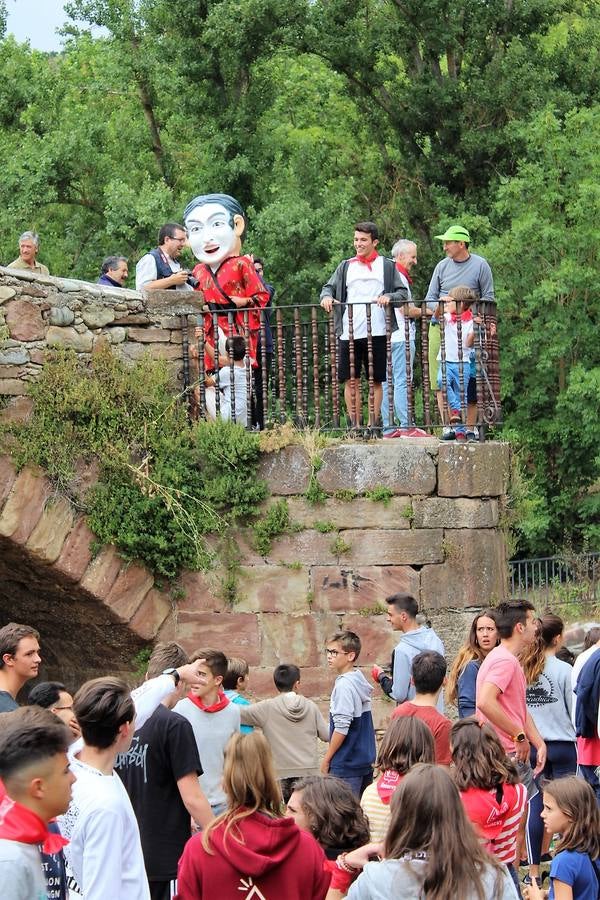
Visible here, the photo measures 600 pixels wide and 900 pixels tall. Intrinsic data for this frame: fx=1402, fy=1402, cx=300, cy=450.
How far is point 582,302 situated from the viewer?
1997 cm

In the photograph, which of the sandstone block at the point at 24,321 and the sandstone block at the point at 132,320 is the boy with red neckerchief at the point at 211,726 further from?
the sandstone block at the point at 132,320

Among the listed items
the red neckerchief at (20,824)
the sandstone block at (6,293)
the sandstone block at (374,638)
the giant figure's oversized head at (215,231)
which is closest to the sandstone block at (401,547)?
the sandstone block at (374,638)

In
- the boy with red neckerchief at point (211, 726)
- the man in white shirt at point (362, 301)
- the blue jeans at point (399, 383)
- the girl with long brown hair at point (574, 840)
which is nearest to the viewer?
the girl with long brown hair at point (574, 840)

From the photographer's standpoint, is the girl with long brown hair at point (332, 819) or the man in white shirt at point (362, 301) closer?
the girl with long brown hair at point (332, 819)

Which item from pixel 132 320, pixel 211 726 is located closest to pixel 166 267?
pixel 132 320

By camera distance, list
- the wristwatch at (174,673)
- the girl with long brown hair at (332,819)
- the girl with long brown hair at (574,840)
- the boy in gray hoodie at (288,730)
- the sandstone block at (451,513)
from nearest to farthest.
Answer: the girl with long brown hair at (332,819) < the girl with long brown hair at (574,840) < the wristwatch at (174,673) < the boy in gray hoodie at (288,730) < the sandstone block at (451,513)

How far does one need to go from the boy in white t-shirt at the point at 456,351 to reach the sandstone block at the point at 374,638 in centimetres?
133

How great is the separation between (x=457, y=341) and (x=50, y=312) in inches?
105

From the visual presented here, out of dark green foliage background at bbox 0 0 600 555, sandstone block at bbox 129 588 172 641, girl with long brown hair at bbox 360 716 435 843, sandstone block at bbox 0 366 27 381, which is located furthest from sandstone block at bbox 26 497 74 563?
dark green foliage background at bbox 0 0 600 555

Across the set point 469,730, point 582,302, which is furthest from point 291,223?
point 469,730

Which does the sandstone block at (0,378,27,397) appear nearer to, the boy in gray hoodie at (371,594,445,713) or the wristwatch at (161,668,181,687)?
the boy in gray hoodie at (371,594,445,713)

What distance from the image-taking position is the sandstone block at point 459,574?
29.6 ft

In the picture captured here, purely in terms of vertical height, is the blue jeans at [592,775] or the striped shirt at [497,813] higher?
the striped shirt at [497,813]

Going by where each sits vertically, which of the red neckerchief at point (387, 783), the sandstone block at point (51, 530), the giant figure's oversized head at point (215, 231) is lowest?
the red neckerchief at point (387, 783)
